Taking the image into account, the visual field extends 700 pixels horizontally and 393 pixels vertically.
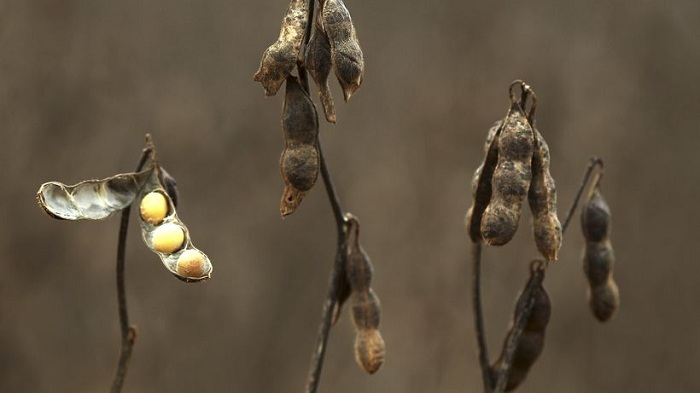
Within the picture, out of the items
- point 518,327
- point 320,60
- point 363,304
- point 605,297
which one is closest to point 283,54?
point 320,60

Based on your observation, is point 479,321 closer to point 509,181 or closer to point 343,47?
point 509,181

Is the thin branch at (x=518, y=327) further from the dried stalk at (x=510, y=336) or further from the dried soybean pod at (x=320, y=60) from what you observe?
the dried soybean pod at (x=320, y=60)

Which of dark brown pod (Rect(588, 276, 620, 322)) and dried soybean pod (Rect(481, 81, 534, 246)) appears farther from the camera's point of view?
dark brown pod (Rect(588, 276, 620, 322))

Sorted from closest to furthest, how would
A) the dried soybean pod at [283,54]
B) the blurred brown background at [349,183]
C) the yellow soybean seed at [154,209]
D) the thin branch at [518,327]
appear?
1. the dried soybean pod at [283,54]
2. the yellow soybean seed at [154,209]
3. the thin branch at [518,327]
4. the blurred brown background at [349,183]

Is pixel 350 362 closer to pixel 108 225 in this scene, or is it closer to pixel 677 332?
pixel 108 225

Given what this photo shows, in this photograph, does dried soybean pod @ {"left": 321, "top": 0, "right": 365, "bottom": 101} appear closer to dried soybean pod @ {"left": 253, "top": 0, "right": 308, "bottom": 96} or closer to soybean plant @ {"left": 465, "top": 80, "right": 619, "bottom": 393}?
dried soybean pod @ {"left": 253, "top": 0, "right": 308, "bottom": 96}

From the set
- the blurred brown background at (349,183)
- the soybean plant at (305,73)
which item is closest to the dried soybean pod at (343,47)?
the soybean plant at (305,73)

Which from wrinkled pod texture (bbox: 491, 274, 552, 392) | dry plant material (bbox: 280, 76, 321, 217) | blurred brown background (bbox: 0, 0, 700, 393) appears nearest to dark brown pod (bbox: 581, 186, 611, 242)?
wrinkled pod texture (bbox: 491, 274, 552, 392)
